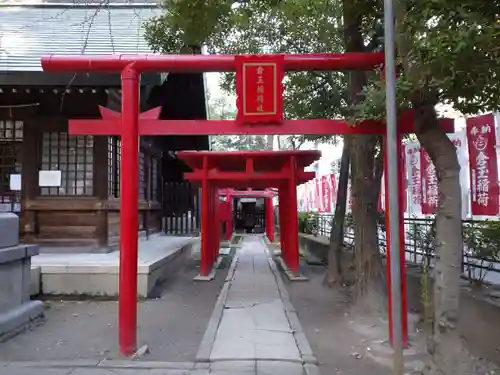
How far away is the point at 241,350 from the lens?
18.4 ft

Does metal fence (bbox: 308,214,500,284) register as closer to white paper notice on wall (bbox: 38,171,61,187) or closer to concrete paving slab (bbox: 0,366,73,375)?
concrete paving slab (bbox: 0,366,73,375)

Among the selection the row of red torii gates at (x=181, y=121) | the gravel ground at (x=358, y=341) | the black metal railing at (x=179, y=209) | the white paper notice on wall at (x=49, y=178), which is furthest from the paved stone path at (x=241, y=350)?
the black metal railing at (x=179, y=209)

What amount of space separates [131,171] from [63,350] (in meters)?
2.20

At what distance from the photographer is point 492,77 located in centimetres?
408

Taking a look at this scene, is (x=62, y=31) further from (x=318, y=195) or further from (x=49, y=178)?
(x=318, y=195)

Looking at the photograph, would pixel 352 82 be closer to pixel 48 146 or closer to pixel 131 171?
pixel 131 171

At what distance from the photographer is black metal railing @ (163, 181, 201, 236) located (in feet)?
62.9

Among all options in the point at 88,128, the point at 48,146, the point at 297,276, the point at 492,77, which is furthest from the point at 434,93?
the point at 48,146

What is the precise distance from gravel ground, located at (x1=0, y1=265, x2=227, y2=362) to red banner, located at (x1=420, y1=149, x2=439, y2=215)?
4.22m

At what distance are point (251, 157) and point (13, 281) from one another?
6103 millimetres

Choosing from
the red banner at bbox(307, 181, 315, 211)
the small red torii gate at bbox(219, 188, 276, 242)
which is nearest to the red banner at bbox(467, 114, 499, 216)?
the small red torii gate at bbox(219, 188, 276, 242)

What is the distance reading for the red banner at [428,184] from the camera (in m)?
8.84

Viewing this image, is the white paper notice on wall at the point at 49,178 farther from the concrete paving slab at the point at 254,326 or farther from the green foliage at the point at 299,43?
the concrete paving slab at the point at 254,326

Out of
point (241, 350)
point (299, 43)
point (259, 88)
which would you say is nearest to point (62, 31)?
point (299, 43)
